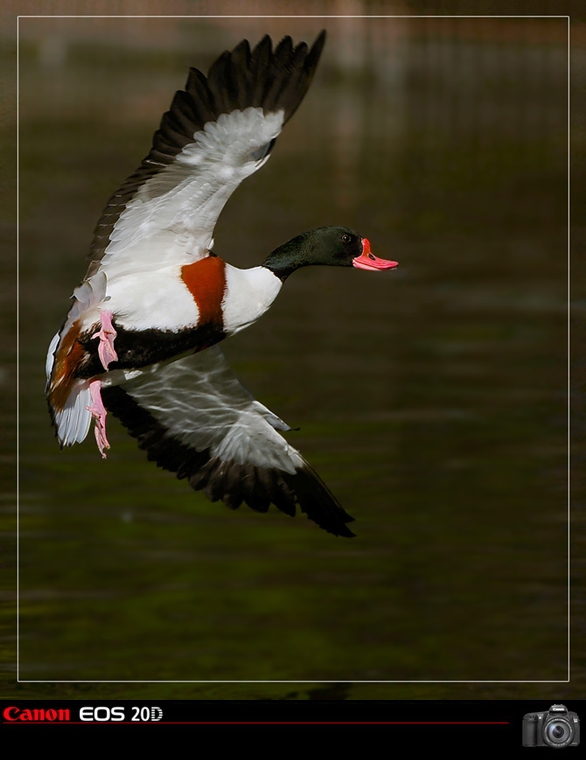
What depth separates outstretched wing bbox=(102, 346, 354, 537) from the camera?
254cm

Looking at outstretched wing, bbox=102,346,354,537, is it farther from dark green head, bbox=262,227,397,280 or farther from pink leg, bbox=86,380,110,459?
dark green head, bbox=262,227,397,280

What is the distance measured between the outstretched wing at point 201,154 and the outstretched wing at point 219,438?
0.97 feet

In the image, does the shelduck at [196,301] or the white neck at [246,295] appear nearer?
the shelduck at [196,301]

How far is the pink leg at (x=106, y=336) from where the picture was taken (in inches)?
92.1

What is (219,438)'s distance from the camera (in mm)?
2576

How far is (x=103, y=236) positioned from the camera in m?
2.36

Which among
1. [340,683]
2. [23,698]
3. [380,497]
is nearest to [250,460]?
[380,497]

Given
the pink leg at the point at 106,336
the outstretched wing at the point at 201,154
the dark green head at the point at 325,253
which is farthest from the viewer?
the dark green head at the point at 325,253
